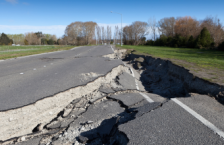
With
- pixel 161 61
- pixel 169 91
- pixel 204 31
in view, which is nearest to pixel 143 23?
pixel 204 31

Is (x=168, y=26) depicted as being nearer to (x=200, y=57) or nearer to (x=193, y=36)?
(x=193, y=36)

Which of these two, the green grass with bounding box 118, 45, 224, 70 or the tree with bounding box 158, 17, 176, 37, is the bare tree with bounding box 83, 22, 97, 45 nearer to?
the tree with bounding box 158, 17, 176, 37

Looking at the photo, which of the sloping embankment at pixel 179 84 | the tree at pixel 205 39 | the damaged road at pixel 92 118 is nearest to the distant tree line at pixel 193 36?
the tree at pixel 205 39

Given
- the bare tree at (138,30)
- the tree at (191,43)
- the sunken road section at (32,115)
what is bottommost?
the sunken road section at (32,115)

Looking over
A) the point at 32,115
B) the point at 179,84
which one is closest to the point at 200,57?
the point at 179,84

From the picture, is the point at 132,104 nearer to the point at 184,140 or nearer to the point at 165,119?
the point at 165,119

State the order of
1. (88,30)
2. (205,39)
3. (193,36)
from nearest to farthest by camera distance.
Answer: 1. (205,39)
2. (193,36)
3. (88,30)

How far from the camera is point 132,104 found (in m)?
3.90

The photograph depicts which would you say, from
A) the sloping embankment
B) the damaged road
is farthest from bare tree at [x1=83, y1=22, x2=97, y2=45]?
the damaged road

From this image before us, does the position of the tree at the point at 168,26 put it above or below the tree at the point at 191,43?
above

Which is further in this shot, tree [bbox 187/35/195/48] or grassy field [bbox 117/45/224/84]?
tree [bbox 187/35/195/48]

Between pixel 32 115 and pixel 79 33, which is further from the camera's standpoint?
pixel 79 33

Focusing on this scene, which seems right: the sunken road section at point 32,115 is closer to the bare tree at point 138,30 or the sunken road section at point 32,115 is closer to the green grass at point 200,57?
the green grass at point 200,57

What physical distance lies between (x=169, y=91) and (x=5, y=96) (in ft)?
16.4
